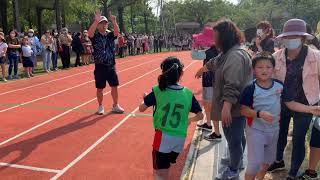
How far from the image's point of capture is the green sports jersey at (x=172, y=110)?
4098mm

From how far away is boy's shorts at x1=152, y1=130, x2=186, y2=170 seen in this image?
411 centimetres

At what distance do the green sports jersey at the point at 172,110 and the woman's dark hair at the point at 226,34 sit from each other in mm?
678

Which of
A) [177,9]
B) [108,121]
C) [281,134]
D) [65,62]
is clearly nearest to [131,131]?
[108,121]

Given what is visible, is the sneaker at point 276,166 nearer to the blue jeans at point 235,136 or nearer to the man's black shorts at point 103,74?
the blue jeans at point 235,136

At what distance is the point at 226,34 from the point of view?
4344mm

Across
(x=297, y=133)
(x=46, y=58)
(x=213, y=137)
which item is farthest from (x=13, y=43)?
(x=297, y=133)

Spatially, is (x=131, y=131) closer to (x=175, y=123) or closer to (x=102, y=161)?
(x=102, y=161)

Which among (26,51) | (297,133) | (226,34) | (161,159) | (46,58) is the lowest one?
(161,159)

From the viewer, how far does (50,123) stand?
8273 mm

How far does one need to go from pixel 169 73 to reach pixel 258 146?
1156mm

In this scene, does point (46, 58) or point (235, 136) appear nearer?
point (235, 136)

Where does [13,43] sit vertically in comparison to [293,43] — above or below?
below

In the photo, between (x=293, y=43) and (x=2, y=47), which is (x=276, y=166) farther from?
(x=2, y=47)

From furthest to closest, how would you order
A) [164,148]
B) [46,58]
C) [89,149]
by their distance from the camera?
[46,58]
[89,149]
[164,148]
